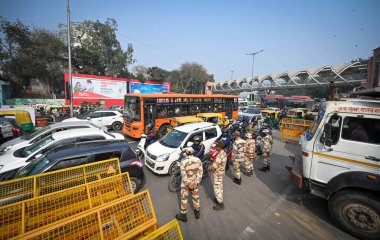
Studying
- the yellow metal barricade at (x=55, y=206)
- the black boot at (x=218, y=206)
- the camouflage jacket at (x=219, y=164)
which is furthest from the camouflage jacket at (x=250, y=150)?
the yellow metal barricade at (x=55, y=206)

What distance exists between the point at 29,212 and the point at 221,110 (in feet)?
44.7

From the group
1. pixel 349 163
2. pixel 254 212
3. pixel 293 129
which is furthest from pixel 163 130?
pixel 349 163

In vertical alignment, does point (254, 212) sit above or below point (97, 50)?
below

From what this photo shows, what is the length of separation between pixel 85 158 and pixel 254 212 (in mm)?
4456

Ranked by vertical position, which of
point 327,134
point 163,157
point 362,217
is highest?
point 327,134

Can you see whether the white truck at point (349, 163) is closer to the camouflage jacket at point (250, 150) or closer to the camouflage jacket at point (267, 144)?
the camouflage jacket at point (250, 150)

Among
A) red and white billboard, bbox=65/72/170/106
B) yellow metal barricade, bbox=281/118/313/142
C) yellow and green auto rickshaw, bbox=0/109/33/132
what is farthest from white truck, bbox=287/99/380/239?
red and white billboard, bbox=65/72/170/106

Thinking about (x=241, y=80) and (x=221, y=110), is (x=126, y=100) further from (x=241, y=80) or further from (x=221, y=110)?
(x=241, y=80)


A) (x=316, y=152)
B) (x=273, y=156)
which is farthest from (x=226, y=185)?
(x=273, y=156)

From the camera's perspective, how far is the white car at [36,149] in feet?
15.7

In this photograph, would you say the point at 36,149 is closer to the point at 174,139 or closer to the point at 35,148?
the point at 35,148

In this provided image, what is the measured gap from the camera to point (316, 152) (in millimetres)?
4031

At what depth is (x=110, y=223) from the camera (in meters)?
2.51

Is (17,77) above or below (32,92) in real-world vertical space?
above
